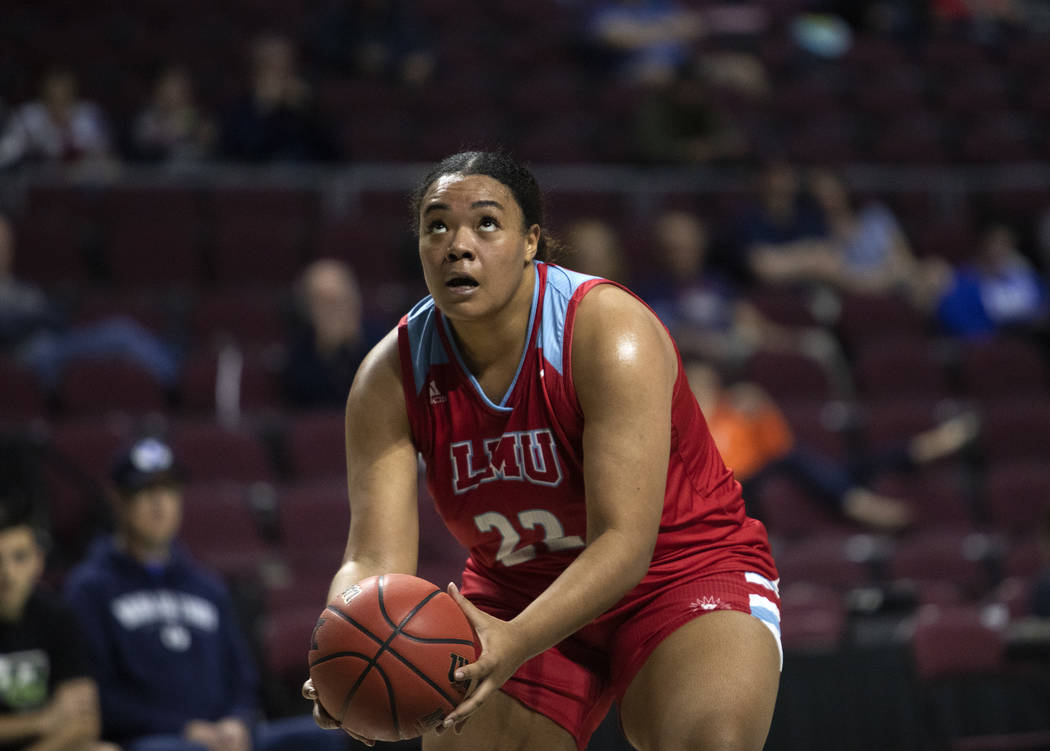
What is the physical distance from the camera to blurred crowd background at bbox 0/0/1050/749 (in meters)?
5.64

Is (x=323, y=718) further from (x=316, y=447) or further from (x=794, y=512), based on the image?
(x=794, y=512)

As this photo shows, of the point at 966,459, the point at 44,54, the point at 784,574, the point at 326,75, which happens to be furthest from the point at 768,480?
the point at 44,54

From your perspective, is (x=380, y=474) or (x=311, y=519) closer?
(x=380, y=474)

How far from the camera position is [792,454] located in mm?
6762

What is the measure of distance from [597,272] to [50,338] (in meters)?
2.78

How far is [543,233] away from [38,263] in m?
5.02

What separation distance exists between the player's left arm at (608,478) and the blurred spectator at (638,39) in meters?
7.90

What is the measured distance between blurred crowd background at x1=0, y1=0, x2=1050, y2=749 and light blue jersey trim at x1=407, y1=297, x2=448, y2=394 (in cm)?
189

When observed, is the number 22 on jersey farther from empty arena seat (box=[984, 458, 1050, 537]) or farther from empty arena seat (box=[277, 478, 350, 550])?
empty arena seat (box=[984, 458, 1050, 537])

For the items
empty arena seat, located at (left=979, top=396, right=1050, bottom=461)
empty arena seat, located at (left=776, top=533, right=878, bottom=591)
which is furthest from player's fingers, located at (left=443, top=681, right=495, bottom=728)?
empty arena seat, located at (left=979, top=396, right=1050, bottom=461)

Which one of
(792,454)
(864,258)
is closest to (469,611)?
(792,454)

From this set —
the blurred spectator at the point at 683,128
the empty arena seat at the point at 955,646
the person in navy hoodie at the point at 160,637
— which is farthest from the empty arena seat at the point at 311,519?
the blurred spectator at the point at 683,128

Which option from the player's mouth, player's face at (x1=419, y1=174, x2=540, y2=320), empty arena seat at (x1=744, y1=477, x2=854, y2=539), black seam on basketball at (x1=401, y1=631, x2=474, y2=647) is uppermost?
player's face at (x1=419, y1=174, x2=540, y2=320)

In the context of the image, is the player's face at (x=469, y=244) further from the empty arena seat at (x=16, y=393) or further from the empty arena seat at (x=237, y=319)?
the empty arena seat at (x=237, y=319)
